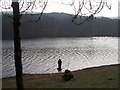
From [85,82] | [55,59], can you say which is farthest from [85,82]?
[55,59]

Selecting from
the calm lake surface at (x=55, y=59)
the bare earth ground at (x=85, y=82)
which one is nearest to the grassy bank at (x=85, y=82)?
the bare earth ground at (x=85, y=82)

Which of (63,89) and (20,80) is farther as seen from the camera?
(63,89)

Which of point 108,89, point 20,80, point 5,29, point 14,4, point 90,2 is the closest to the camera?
point 90,2

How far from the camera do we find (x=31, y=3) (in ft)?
27.8

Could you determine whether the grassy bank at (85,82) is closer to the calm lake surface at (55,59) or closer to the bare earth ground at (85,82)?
the bare earth ground at (85,82)

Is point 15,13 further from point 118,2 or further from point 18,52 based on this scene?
point 118,2

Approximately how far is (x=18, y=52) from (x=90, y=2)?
2.61 meters

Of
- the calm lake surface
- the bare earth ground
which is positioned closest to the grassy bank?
the bare earth ground

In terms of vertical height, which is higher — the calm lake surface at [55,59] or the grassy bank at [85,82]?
the grassy bank at [85,82]

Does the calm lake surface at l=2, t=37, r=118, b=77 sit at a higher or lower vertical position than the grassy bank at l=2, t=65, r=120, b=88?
lower

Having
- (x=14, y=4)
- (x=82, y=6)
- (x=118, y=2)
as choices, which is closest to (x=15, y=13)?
(x=14, y=4)

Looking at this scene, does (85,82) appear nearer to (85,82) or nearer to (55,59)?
(85,82)

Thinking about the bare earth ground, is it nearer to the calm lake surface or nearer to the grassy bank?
the grassy bank

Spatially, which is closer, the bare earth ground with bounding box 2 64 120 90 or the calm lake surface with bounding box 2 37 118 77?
the bare earth ground with bounding box 2 64 120 90
